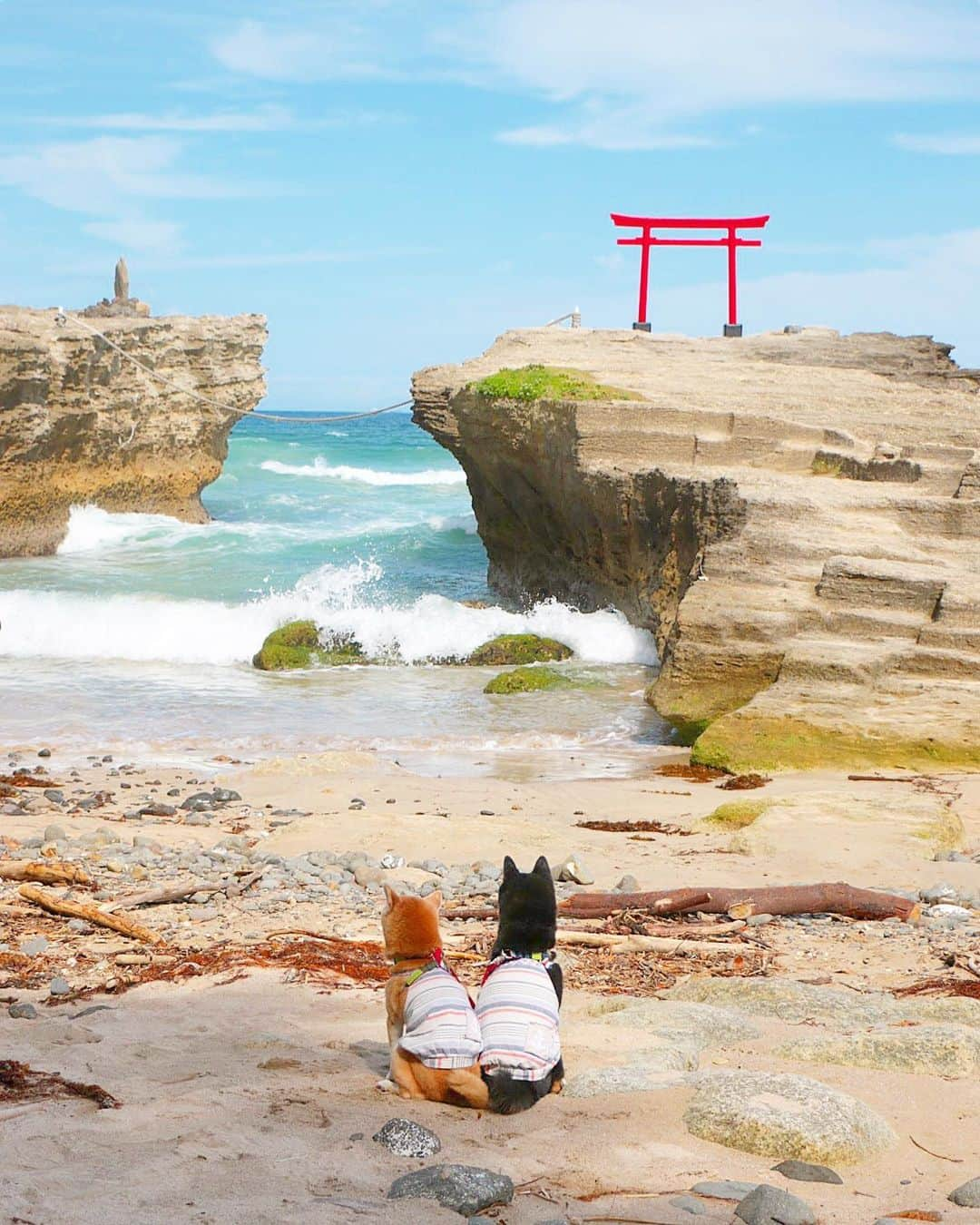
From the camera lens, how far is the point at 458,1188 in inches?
118

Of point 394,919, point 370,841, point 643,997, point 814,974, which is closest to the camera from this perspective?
point 394,919

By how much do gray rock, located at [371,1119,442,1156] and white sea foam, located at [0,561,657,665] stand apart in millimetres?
11979

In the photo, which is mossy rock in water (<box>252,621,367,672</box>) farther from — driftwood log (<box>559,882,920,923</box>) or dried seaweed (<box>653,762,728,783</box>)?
driftwood log (<box>559,882,920,923</box>)

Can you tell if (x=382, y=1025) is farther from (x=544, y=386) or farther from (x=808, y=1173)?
(x=544, y=386)

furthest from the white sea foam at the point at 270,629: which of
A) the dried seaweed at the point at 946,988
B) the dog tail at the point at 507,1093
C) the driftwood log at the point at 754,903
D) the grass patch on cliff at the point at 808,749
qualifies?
the dog tail at the point at 507,1093

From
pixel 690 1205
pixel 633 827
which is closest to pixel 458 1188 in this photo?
pixel 690 1205

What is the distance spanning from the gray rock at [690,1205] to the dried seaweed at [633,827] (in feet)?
16.0

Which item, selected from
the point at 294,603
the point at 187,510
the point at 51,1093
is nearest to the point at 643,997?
the point at 51,1093

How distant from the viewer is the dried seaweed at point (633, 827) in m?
8.04

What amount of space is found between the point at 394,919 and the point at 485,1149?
0.74 m

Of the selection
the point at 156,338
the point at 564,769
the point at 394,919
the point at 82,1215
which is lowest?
the point at 564,769

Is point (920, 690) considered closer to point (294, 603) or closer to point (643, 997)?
point (643, 997)

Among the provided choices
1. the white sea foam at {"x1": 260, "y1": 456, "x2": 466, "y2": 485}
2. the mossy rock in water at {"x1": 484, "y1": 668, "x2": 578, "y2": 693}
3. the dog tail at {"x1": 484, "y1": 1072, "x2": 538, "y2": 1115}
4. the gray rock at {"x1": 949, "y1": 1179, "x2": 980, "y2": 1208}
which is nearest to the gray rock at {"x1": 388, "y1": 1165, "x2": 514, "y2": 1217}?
the dog tail at {"x1": 484, "y1": 1072, "x2": 538, "y2": 1115}

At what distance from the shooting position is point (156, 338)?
26234 mm
